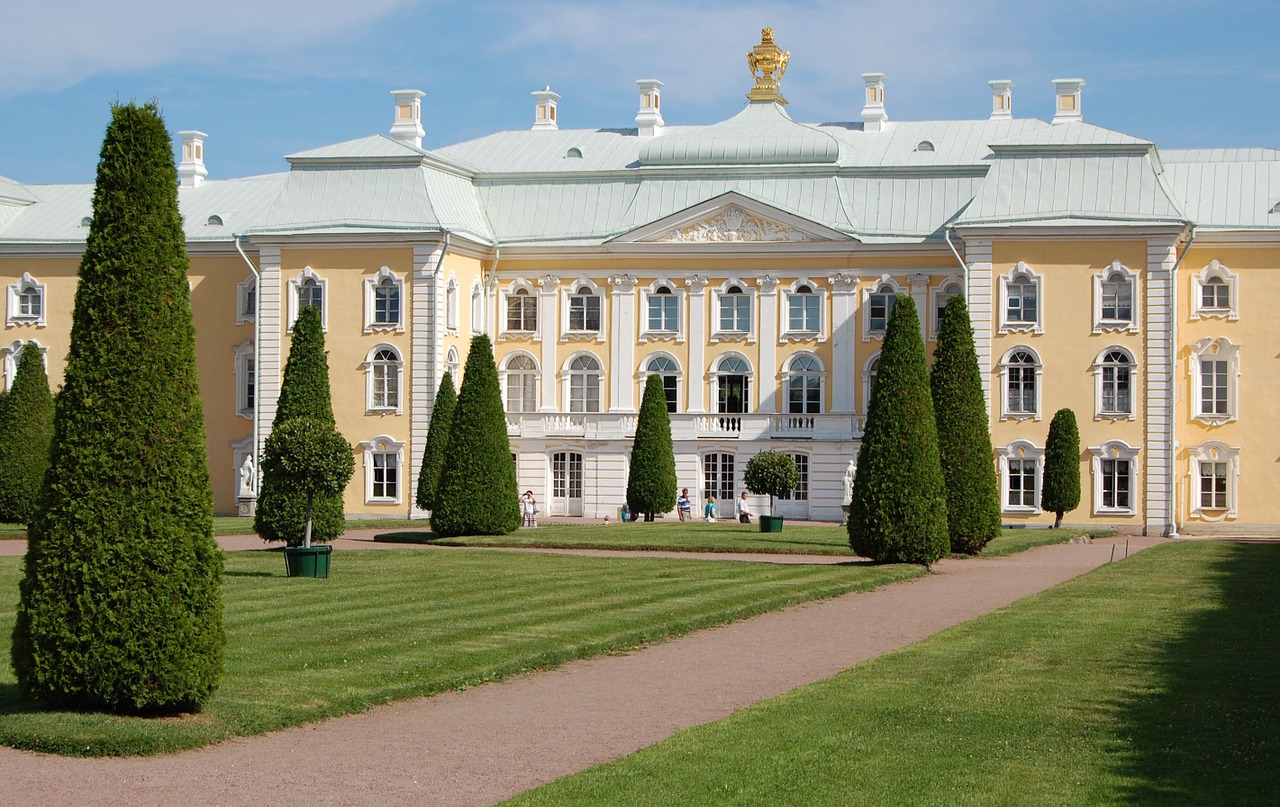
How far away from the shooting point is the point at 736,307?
51531 millimetres

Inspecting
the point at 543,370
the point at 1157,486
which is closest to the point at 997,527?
the point at 1157,486

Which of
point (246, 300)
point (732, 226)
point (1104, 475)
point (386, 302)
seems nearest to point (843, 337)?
point (732, 226)

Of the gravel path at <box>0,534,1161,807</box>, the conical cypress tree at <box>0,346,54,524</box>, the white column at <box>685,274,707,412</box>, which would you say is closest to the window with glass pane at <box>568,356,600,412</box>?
the white column at <box>685,274,707,412</box>

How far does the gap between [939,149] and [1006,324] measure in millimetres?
7706

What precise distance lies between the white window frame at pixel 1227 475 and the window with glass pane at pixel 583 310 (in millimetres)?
17228

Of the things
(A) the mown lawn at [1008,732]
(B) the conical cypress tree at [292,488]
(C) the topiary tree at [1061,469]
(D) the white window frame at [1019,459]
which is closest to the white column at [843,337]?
(D) the white window frame at [1019,459]

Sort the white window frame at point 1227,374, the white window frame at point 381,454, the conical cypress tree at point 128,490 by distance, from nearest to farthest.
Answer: the conical cypress tree at point 128,490, the white window frame at point 1227,374, the white window frame at point 381,454

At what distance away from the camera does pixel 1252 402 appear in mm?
47875

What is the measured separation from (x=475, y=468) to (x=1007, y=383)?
1749 centimetres

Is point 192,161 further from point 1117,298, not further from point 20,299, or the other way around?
point 1117,298

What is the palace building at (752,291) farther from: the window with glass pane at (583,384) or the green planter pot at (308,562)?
the green planter pot at (308,562)

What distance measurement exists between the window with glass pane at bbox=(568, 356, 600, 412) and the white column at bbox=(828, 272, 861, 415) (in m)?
6.93

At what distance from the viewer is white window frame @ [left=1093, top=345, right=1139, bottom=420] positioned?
47.2m

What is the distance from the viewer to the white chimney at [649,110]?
184 ft
